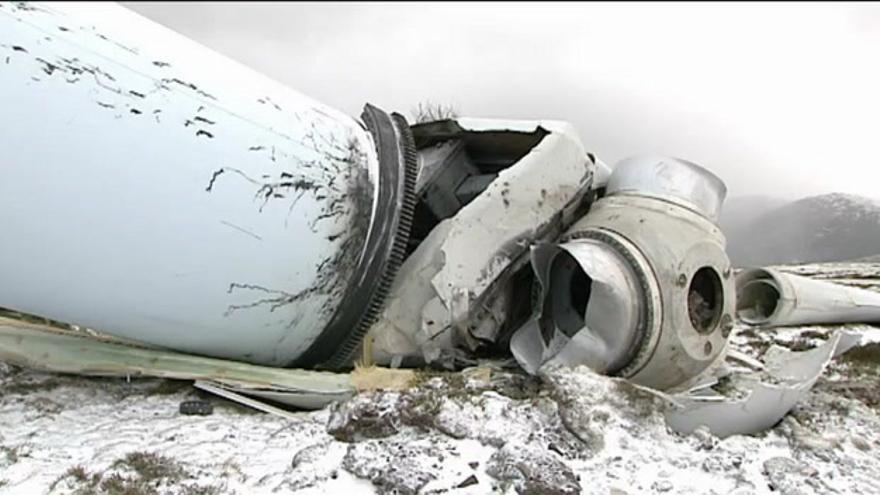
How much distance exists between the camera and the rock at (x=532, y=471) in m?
3.45

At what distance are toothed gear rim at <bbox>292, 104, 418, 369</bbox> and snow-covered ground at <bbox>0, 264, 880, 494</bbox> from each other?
48cm

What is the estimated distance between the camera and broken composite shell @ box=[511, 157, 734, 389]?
4641 mm

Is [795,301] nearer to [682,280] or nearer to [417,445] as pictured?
[682,280]

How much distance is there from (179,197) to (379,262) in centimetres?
113

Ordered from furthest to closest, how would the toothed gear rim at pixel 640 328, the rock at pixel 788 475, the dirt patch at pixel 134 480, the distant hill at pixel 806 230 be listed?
the distant hill at pixel 806 230 → the toothed gear rim at pixel 640 328 → the rock at pixel 788 475 → the dirt patch at pixel 134 480

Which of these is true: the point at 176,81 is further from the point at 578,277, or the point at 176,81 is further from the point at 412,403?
the point at 578,277

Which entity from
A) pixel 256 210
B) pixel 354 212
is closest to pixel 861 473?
pixel 354 212

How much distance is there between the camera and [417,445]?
3.72 meters

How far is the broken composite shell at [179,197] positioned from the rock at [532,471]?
1.23 metres

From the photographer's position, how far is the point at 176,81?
150 inches

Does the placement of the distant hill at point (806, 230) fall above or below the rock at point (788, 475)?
above

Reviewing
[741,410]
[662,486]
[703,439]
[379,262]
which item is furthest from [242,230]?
[741,410]

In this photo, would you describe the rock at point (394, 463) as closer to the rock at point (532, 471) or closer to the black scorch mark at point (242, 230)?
the rock at point (532, 471)

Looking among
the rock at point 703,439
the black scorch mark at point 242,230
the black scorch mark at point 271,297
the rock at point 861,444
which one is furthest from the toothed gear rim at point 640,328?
the black scorch mark at point 242,230
